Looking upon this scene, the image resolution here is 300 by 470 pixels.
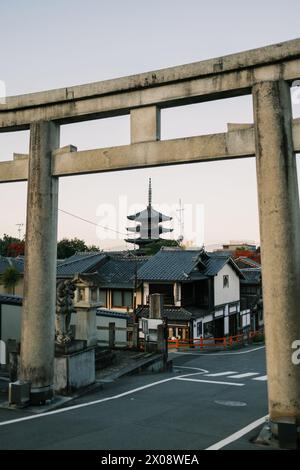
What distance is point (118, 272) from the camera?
128ft

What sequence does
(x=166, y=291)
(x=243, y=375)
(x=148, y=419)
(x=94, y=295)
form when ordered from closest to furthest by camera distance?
(x=148, y=419) < (x=94, y=295) < (x=243, y=375) < (x=166, y=291)

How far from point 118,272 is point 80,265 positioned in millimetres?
4379

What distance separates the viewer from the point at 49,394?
9852 millimetres

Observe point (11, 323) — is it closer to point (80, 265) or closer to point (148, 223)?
point (80, 265)

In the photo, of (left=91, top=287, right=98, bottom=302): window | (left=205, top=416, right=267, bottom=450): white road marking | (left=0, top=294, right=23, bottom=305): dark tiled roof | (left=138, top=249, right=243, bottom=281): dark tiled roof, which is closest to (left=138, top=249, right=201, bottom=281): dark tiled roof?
(left=138, top=249, right=243, bottom=281): dark tiled roof

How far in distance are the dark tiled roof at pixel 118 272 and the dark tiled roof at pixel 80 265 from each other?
0.94m

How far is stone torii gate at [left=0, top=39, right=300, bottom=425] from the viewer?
7.07 meters

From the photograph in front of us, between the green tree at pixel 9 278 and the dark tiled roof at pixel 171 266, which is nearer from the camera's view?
the dark tiled roof at pixel 171 266

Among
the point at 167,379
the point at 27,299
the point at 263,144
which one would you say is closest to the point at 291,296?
the point at 263,144

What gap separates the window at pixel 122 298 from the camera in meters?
35.6

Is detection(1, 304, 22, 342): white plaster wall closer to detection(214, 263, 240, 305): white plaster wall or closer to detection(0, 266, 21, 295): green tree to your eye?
detection(0, 266, 21, 295): green tree

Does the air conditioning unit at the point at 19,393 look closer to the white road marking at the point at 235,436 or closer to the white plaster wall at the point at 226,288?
the white road marking at the point at 235,436

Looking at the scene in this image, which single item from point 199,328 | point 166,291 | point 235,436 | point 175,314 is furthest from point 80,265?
point 235,436

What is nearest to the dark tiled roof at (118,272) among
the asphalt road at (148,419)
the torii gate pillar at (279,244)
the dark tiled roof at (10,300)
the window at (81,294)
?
the dark tiled roof at (10,300)
